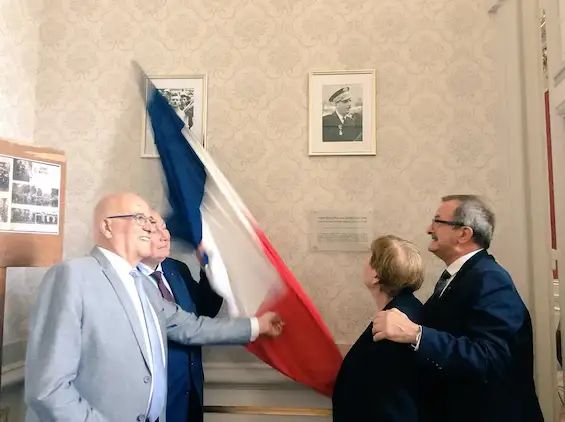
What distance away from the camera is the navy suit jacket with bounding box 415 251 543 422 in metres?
1.49

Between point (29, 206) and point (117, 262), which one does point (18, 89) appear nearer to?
point (29, 206)

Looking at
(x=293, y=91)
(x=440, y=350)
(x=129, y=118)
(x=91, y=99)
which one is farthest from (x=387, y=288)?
(x=91, y=99)

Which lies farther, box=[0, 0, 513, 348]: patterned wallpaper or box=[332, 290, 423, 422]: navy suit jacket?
box=[0, 0, 513, 348]: patterned wallpaper

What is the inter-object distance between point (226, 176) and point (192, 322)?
754 millimetres

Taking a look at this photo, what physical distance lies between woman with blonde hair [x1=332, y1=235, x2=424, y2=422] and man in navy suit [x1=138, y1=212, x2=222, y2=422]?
1.71ft

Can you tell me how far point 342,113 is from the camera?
Result: 2332 millimetres

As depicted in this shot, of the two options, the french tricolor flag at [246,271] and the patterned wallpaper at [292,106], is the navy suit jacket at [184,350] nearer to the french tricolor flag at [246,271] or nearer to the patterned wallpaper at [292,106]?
the french tricolor flag at [246,271]

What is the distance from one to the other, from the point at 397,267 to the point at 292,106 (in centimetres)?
100

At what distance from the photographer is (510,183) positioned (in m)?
2.22

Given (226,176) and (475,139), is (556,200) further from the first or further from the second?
(226,176)

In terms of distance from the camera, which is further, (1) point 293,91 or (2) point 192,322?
(1) point 293,91

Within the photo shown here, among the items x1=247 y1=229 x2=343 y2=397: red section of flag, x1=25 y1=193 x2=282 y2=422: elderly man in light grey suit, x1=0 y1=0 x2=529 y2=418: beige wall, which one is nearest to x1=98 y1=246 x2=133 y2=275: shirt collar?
x1=25 y1=193 x2=282 y2=422: elderly man in light grey suit

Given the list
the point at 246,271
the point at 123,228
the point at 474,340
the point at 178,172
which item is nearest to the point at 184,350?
the point at 246,271

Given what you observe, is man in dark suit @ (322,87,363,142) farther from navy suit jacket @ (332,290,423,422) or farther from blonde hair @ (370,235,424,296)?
navy suit jacket @ (332,290,423,422)
